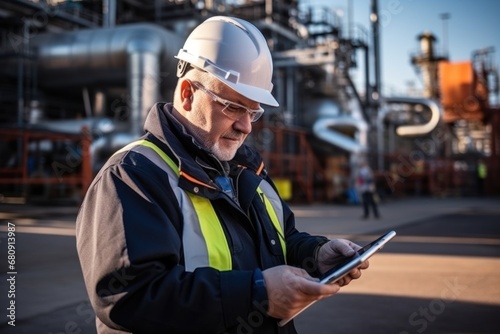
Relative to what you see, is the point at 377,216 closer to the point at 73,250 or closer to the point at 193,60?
the point at 73,250

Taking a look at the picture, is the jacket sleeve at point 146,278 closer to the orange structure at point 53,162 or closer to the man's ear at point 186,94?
the man's ear at point 186,94

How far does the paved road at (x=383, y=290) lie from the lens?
11.5 feet

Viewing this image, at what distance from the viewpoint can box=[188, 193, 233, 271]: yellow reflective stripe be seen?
1446 mm

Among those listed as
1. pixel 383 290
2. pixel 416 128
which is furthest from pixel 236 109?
pixel 416 128

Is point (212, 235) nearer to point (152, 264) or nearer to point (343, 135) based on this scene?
point (152, 264)

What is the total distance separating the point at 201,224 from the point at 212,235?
52mm

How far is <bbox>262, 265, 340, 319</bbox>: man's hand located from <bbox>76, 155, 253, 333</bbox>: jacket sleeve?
67mm

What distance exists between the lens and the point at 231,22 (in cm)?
164

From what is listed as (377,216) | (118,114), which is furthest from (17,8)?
(377,216)

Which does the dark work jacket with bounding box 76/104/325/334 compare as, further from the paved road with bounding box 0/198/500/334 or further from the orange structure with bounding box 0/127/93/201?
the orange structure with bounding box 0/127/93/201

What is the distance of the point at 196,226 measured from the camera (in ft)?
4.74

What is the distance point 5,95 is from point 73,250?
986 centimetres

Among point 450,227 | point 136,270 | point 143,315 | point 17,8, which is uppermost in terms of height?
point 17,8

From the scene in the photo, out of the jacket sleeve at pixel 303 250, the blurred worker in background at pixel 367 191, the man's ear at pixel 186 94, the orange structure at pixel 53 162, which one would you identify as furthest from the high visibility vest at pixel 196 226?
the orange structure at pixel 53 162
